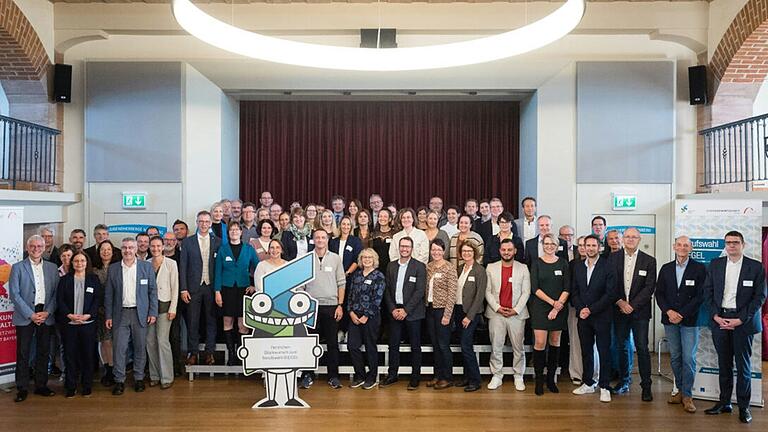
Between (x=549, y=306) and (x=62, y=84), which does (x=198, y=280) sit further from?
(x=62, y=84)

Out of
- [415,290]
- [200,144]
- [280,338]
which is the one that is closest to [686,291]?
[415,290]

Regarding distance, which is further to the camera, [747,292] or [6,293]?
[6,293]

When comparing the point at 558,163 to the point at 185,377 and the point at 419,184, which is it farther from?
the point at 185,377

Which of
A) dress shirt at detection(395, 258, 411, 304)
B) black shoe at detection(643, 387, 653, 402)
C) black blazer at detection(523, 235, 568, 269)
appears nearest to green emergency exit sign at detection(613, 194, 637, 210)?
black blazer at detection(523, 235, 568, 269)

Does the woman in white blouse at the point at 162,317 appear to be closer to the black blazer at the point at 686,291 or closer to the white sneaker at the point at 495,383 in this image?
the white sneaker at the point at 495,383

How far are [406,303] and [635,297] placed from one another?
2125 millimetres

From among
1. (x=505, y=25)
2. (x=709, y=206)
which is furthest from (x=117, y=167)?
(x=709, y=206)

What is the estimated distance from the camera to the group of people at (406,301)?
514 centimetres

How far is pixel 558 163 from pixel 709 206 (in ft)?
8.16

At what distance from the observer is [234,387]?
5.70 meters

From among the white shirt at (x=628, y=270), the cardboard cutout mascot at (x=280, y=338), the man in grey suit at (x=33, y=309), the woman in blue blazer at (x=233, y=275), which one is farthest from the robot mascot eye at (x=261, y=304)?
the white shirt at (x=628, y=270)

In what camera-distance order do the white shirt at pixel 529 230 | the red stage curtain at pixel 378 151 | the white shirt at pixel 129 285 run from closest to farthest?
the white shirt at pixel 129 285 < the white shirt at pixel 529 230 < the red stage curtain at pixel 378 151

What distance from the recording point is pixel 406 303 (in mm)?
5570

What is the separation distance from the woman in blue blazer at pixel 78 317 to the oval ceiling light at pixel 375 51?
99.7 inches
